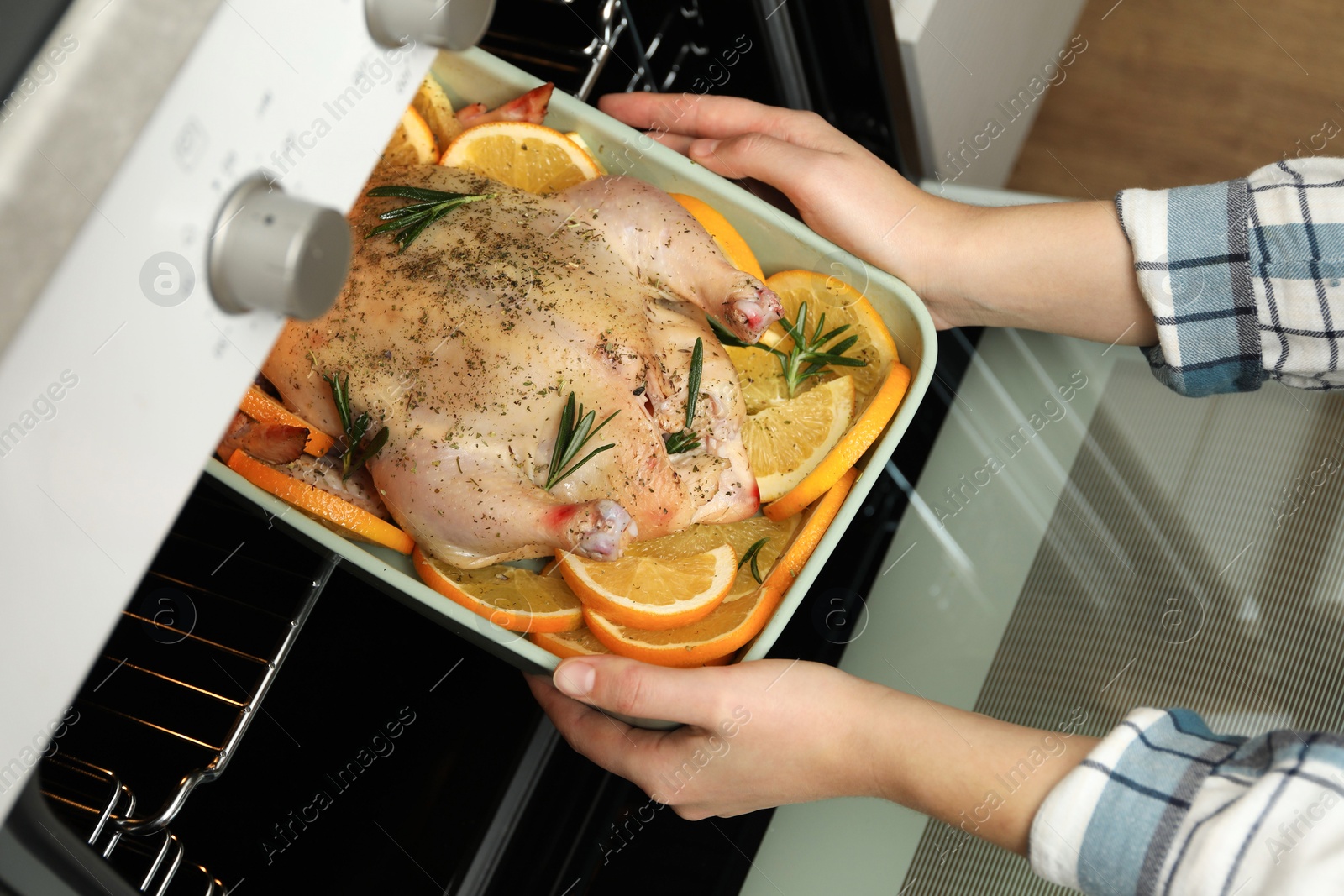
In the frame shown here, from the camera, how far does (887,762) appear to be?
0.90 metres

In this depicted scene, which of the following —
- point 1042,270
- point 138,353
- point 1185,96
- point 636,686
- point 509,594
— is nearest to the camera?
point 138,353

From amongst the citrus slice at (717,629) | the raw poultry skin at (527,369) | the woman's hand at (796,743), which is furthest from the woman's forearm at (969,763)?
the raw poultry skin at (527,369)

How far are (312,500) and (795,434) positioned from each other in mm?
501

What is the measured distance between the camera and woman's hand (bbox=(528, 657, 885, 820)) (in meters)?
0.89

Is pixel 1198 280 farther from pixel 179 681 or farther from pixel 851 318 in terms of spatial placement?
pixel 179 681

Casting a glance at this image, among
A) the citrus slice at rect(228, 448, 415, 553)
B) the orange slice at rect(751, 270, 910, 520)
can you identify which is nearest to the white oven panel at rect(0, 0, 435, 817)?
the citrus slice at rect(228, 448, 415, 553)

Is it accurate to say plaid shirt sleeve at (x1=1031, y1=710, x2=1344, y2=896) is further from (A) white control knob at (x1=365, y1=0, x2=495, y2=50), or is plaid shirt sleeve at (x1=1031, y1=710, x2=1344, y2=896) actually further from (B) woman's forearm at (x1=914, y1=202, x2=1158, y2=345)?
(A) white control knob at (x1=365, y1=0, x2=495, y2=50)

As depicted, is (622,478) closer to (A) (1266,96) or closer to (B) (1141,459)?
(B) (1141,459)

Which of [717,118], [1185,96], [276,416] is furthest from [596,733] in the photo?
[1185,96]

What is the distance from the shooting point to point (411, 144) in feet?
3.36

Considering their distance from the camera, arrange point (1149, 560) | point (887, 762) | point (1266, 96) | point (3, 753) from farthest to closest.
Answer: point (1266, 96) < point (1149, 560) < point (887, 762) < point (3, 753)

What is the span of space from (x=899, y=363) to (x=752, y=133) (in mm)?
362

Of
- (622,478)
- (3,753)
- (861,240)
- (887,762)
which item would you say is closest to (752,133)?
(861,240)

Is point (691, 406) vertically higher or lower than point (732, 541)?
higher
